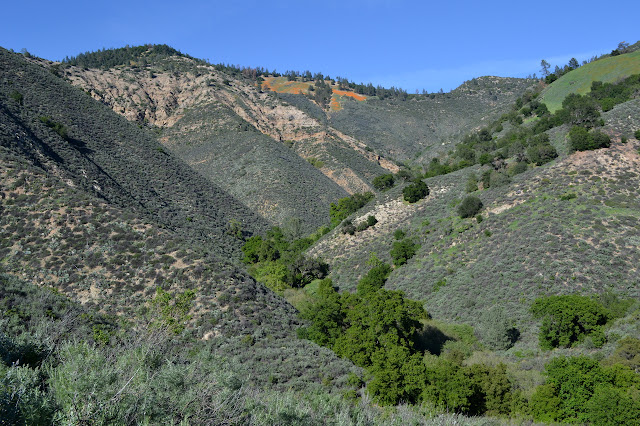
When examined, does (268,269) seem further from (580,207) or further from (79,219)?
(580,207)

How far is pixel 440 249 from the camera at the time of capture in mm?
38594

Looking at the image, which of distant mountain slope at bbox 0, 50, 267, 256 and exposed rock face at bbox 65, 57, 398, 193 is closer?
distant mountain slope at bbox 0, 50, 267, 256

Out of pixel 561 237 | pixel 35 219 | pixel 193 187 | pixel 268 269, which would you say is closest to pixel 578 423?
pixel 561 237

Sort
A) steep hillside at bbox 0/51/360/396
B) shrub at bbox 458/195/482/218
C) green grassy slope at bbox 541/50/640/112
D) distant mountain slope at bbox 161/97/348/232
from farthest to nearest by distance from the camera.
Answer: green grassy slope at bbox 541/50/640/112 → distant mountain slope at bbox 161/97/348/232 → shrub at bbox 458/195/482/218 → steep hillside at bbox 0/51/360/396

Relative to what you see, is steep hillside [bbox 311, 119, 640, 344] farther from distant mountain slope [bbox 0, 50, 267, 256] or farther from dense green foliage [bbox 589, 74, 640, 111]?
distant mountain slope [bbox 0, 50, 267, 256]

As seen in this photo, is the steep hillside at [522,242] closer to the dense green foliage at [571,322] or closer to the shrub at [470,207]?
the shrub at [470,207]

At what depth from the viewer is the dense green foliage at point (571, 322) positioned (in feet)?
76.9

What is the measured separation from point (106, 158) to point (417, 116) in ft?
313

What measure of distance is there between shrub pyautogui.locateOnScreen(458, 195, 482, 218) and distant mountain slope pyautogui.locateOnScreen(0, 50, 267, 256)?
2299 centimetres

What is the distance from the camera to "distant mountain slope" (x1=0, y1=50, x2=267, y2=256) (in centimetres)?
4009

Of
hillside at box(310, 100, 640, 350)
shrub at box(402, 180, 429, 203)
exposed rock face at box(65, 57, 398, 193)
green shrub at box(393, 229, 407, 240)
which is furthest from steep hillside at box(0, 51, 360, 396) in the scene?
exposed rock face at box(65, 57, 398, 193)

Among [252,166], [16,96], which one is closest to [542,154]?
[252,166]

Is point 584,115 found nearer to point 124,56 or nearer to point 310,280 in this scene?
point 310,280

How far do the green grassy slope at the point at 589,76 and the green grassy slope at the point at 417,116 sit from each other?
2618 centimetres
